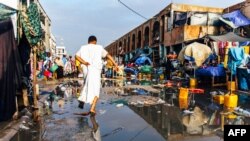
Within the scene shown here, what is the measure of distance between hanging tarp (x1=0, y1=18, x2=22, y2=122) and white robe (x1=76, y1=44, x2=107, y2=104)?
4.81ft

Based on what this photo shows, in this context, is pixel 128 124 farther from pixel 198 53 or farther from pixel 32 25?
pixel 198 53

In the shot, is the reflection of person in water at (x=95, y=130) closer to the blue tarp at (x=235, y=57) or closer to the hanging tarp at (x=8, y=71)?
the hanging tarp at (x=8, y=71)

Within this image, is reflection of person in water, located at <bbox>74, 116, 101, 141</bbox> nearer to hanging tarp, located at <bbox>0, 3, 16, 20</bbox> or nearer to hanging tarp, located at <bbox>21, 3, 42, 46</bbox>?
hanging tarp, located at <bbox>21, 3, 42, 46</bbox>

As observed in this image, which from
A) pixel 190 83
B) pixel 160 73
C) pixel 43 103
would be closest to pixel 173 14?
pixel 160 73

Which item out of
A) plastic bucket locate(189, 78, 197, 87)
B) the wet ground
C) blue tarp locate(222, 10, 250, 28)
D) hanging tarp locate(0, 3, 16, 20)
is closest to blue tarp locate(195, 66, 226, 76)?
plastic bucket locate(189, 78, 197, 87)

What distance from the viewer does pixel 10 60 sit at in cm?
779

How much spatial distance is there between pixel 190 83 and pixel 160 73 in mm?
7810

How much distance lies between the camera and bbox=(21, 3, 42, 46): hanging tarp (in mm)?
7477

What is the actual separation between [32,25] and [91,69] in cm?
167

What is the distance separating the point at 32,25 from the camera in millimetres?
7598

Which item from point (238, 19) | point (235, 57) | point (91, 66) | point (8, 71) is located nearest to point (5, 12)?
point (8, 71)

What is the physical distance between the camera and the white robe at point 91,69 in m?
8.14

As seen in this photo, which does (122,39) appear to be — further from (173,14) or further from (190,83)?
(190,83)

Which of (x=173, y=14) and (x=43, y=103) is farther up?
(x=173, y=14)
